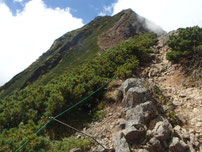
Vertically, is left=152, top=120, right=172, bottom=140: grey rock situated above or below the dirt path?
above

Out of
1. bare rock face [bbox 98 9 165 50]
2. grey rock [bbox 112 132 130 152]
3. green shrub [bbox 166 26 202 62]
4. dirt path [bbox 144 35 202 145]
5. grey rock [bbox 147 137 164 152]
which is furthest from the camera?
bare rock face [bbox 98 9 165 50]

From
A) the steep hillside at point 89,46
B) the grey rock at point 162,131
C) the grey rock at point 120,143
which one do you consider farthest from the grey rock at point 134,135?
the steep hillside at point 89,46

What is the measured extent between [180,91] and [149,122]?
278 cm

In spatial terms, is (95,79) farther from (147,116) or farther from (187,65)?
(187,65)

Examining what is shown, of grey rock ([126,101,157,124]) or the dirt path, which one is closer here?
grey rock ([126,101,157,124])

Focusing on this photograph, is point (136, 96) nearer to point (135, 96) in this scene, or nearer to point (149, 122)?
point (135, 96)

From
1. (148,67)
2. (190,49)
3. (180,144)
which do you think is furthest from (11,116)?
(190,49)

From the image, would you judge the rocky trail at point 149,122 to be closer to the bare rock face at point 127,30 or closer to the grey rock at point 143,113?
the grey rock at point 143,113

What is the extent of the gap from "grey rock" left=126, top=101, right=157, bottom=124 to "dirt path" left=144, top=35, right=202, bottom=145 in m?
1.13

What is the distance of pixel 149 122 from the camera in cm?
429

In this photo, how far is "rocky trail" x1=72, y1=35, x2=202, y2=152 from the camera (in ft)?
12.1

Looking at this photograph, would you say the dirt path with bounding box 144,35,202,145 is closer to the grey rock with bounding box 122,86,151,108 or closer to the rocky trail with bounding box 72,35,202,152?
the rocky trail with bounding box 72,35,202,152

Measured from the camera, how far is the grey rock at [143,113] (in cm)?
421

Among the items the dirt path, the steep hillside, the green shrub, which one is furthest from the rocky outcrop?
the steep hillside
